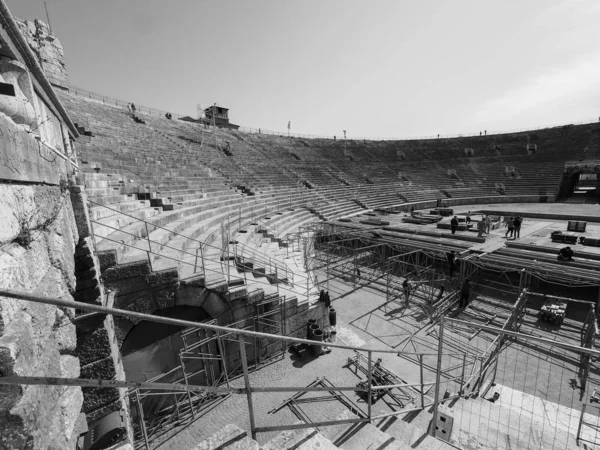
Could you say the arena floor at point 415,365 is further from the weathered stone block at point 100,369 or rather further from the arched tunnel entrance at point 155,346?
the weathered stone block at point 100,369

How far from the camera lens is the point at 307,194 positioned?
25438 mm

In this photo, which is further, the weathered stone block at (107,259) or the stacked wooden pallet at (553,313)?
the stacked wooden pallet at (553,313)

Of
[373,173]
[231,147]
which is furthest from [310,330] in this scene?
[373,173]

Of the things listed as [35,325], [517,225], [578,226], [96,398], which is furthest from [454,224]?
[35,325]

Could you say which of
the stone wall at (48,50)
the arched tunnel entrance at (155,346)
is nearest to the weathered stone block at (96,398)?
the arched tunnel entrance at (155,346)

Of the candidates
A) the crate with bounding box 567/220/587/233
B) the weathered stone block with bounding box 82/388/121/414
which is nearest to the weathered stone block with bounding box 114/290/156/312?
the weathered stone block with bounding box 82/388/121/414

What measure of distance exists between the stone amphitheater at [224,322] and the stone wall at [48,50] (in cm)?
31

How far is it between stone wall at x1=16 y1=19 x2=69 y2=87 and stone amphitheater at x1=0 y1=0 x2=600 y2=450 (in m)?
0.31

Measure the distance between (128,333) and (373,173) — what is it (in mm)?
35644

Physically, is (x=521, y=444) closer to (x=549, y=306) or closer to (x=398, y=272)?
(x=549, y=306)

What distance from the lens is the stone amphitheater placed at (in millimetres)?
2418

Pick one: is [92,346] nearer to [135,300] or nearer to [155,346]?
[135,300]

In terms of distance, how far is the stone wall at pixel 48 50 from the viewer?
19391 millimetres

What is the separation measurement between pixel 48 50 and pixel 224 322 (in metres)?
28.7
